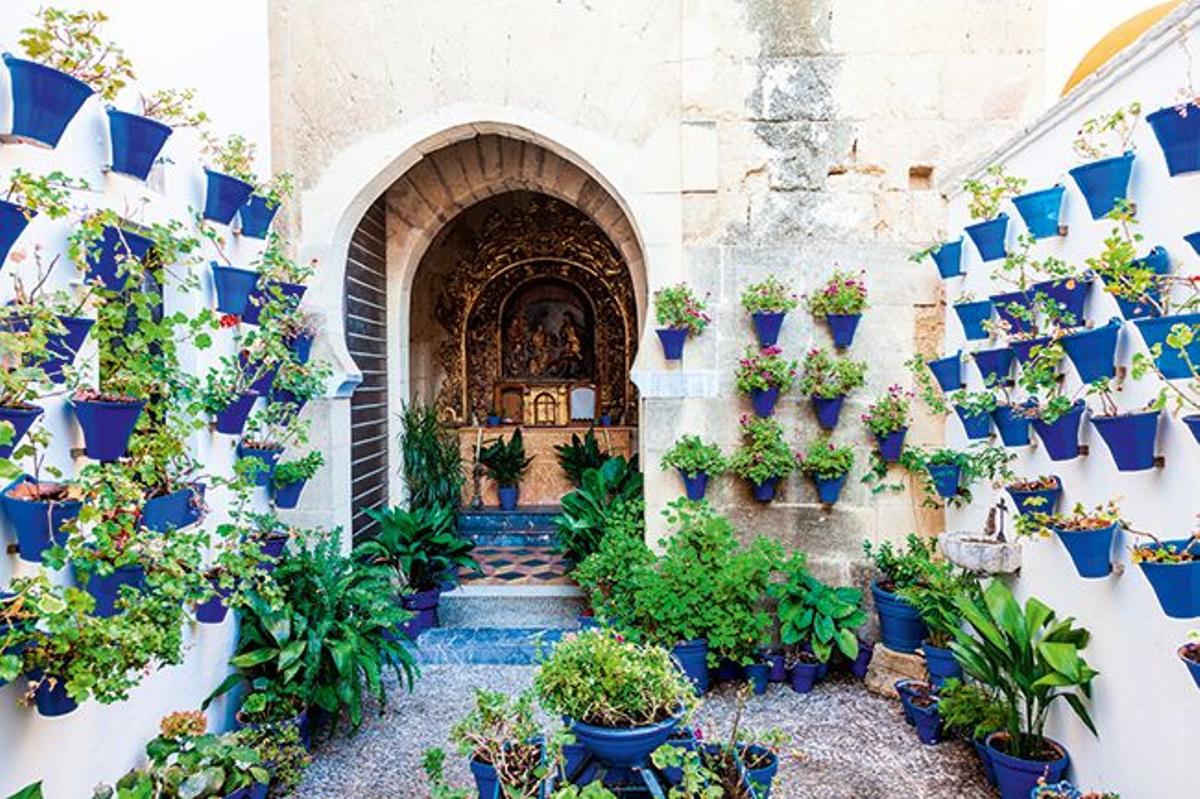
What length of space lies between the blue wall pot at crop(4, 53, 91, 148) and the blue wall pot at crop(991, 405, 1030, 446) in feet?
12.7

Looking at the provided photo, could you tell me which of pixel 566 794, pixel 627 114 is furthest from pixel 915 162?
pixel 566 794

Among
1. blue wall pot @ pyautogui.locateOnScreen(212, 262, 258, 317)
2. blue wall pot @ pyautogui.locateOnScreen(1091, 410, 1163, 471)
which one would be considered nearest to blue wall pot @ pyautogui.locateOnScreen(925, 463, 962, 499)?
blue wall pot @ pyautogui.locateOnScreen(1091, 410, 1163, 471)

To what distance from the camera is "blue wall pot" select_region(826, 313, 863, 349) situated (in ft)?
15.8

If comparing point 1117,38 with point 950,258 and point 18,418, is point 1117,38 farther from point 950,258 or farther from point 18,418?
point 18,418

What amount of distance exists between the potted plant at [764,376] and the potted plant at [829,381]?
0.13 m

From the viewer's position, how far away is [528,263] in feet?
29.1

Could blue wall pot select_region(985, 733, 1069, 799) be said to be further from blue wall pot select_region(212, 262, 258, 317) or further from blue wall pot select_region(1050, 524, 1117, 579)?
blue wall pot select_region(212, 262, 258, 317)

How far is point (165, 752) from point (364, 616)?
1.19m

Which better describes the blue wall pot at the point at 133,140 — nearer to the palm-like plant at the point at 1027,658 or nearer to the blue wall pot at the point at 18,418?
the blue wall pot at the point at 18,418

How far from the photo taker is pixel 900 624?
466cm

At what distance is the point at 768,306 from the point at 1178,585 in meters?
Result: 2.88

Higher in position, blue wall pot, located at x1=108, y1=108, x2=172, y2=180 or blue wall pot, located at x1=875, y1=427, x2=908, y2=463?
blue wall pot, located at x1=108, y1=108, x2=172, y2=180

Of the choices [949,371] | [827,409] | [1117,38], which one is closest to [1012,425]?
[949,371]

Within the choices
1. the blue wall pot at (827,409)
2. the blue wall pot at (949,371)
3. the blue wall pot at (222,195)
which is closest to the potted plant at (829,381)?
the blue wall pot at (827,409)
